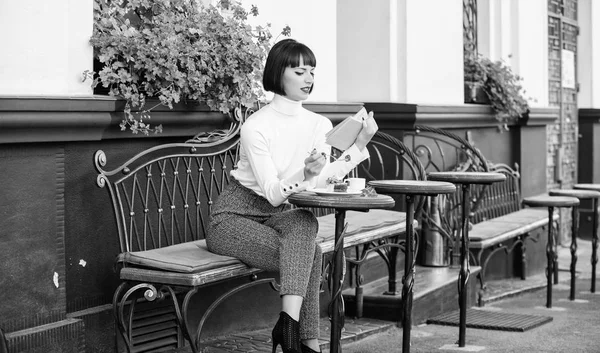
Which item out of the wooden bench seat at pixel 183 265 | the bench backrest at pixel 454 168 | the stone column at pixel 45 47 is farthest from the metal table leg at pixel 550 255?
the stone column at pixel 45 47

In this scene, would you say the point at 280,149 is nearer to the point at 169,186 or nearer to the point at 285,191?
the point at 285,191

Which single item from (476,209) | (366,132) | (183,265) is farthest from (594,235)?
(183,265)

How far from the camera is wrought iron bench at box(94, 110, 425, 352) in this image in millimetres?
4383

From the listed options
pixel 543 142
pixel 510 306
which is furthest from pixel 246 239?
pixel 543 142

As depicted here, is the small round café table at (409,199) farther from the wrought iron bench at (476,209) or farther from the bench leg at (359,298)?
the wrought iron bench at (476,209)

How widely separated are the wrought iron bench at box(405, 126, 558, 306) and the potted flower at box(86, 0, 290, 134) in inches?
88.3

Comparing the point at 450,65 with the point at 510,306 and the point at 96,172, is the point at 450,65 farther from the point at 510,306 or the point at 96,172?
the point at 96,172

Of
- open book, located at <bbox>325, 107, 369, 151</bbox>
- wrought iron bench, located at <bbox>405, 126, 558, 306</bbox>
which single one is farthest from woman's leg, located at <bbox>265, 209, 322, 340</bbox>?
wrought iron bench, located at <bbox>405, 126, 558, 306</bbox>

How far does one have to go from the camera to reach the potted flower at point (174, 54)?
15.6 ft

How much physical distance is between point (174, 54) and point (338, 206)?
129cm

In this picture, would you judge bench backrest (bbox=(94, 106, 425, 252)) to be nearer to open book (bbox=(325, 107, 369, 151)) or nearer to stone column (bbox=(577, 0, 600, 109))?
open book (bbox=(325, 107, 369, 151))

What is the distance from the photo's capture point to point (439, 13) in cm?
829

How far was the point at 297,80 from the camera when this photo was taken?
15.7 ft

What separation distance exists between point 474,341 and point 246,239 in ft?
6.51
